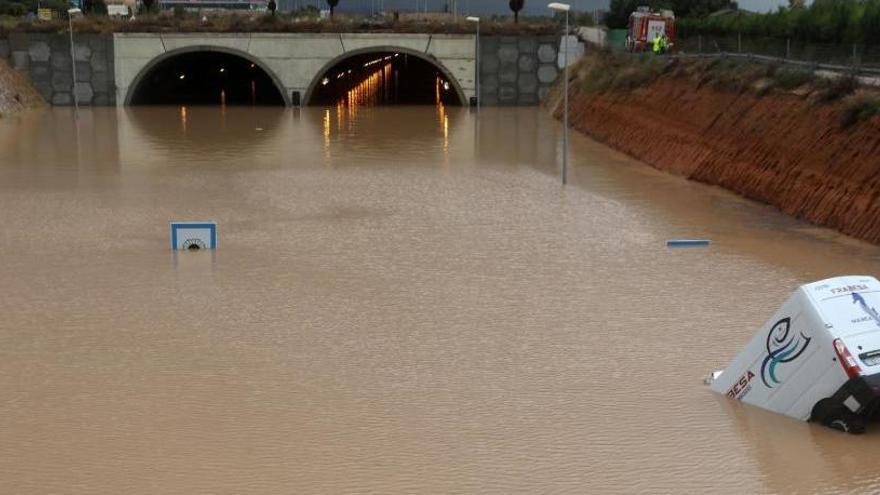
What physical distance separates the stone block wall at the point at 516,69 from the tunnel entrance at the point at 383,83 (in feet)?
7.49

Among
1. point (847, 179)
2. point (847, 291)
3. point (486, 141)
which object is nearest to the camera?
point (847, 291)

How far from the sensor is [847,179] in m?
22.2

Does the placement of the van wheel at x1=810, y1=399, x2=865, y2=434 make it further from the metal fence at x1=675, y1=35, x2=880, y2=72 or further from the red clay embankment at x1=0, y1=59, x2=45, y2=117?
the red clay embankment at x1=0, y1=59, x2=45, y2=117

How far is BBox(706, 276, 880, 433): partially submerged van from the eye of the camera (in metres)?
10.3

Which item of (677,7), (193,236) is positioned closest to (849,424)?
(193,236)

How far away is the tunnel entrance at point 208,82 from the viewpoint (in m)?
60.2

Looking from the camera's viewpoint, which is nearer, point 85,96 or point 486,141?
point 486,141

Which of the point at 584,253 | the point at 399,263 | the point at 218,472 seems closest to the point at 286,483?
the point at 218,472

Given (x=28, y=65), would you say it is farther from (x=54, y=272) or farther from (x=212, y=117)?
(x=54, y=272)

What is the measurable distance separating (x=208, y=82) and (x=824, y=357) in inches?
2425

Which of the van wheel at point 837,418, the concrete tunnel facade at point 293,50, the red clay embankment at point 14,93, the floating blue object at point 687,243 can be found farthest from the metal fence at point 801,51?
the red clay embankment at point 14,93

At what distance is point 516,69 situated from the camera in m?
55.3

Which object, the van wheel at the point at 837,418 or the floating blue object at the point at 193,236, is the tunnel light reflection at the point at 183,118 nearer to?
the floating blue object at the point at 193,236

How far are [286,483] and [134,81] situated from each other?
A: 159 feet
